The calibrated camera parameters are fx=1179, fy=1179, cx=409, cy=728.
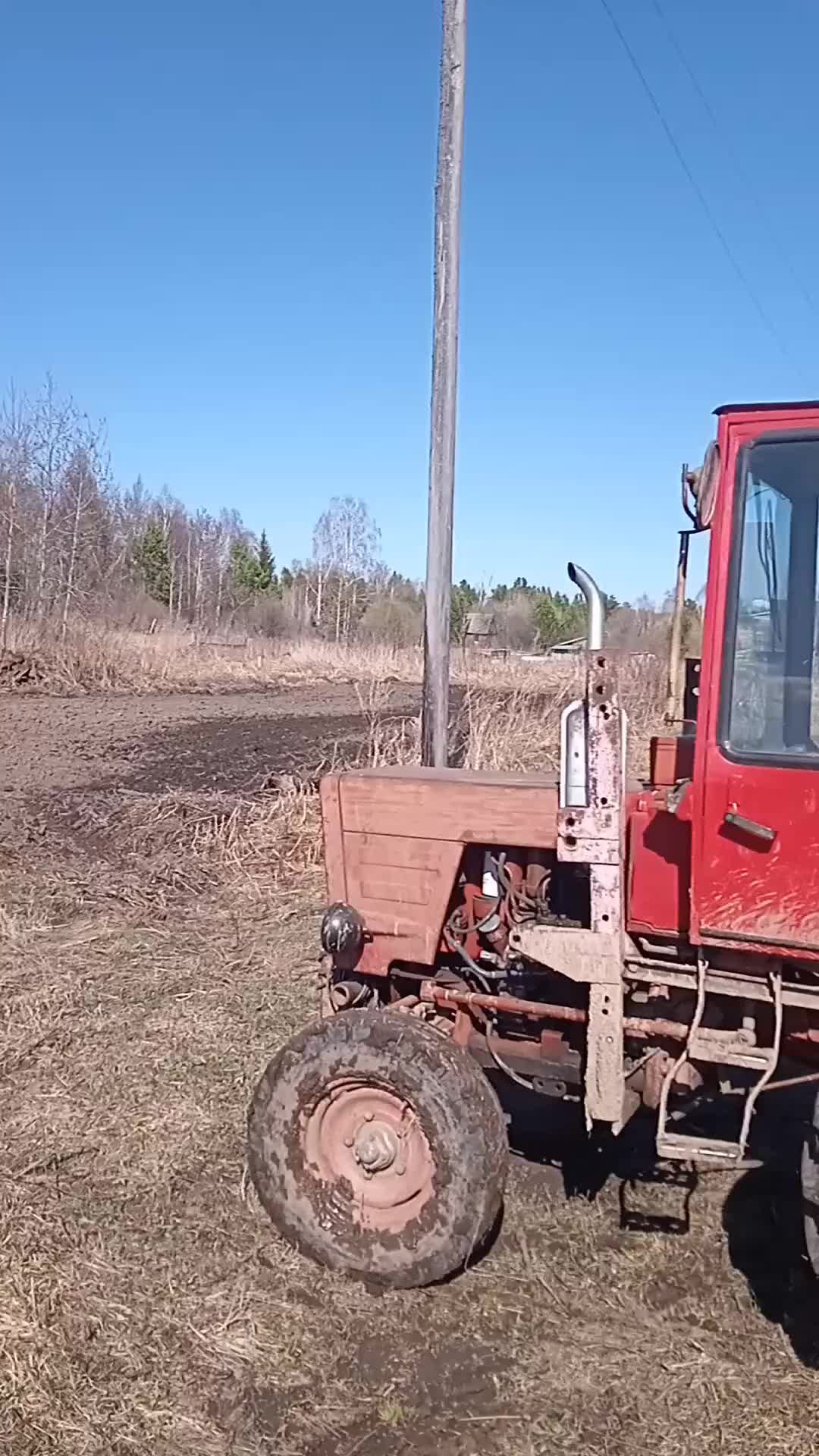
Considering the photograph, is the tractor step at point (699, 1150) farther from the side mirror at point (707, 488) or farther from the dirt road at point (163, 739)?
the dirt road at point (163, 739)

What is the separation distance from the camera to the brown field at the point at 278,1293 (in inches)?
118

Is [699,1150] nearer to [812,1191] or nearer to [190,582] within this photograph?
[812,1191]

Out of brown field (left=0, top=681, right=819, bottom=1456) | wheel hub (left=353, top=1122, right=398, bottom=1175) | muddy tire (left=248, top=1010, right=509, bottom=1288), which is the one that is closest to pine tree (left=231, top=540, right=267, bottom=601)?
brown field (left=0, top=681, right=819, bottom=1456)

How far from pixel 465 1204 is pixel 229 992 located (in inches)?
126

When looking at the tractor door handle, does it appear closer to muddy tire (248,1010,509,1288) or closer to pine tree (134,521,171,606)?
muddy tire (248,1010,509,1288)

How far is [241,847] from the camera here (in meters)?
9.26

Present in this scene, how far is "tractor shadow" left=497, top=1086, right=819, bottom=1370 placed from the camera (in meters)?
3.66

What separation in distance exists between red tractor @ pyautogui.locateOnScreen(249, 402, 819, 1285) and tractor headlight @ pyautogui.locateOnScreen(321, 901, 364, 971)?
0.04 ft

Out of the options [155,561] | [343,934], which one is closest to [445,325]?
[343,934]

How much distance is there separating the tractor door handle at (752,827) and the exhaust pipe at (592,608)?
0.57 m

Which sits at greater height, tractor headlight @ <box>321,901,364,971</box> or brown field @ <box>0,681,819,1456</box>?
tractor headlight @ <box>321,901,364,971</box>

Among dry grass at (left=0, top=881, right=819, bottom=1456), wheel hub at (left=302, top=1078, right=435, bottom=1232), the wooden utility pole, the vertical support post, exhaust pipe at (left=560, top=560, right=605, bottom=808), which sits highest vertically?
the wooden utility pole

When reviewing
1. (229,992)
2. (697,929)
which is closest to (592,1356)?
(697,929)

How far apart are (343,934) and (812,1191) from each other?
5.35 feet
